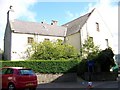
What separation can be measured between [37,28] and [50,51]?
25.1 feet

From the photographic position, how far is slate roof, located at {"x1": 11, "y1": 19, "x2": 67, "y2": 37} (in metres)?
38.2

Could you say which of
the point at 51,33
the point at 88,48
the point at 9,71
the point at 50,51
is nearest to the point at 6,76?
the point at 9,71

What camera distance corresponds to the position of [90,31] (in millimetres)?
40156

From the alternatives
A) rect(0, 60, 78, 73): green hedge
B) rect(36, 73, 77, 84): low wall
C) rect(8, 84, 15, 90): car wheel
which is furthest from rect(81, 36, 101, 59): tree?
rect(8, 84, 15, 90): car wheel

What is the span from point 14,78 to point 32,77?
1.29 m

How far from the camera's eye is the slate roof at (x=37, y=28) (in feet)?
125

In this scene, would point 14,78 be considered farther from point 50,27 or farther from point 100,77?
point 50,27

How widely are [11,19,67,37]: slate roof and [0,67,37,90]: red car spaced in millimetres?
20353

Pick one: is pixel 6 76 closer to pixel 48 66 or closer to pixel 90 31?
pixel 48 66

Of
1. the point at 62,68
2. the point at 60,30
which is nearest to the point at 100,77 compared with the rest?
the point at 62,68

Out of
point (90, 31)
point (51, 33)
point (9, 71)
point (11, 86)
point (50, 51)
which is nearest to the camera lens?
point (11, 86)

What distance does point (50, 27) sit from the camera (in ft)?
141

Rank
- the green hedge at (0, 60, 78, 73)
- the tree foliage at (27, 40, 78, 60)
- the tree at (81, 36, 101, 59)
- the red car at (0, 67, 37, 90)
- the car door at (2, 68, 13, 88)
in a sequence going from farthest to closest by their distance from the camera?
the tree at (81, 36, 101, 59)
the tree foliage at (27, 40, 78, 60)
the green hedge at (0, 60, 78, 73)
the car door at (2, 68, 13, 88)
the red car at (0, 67, 37, 90)

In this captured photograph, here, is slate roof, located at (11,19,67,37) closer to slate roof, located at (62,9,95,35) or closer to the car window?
slate roof, located at (62,9,95,35)
